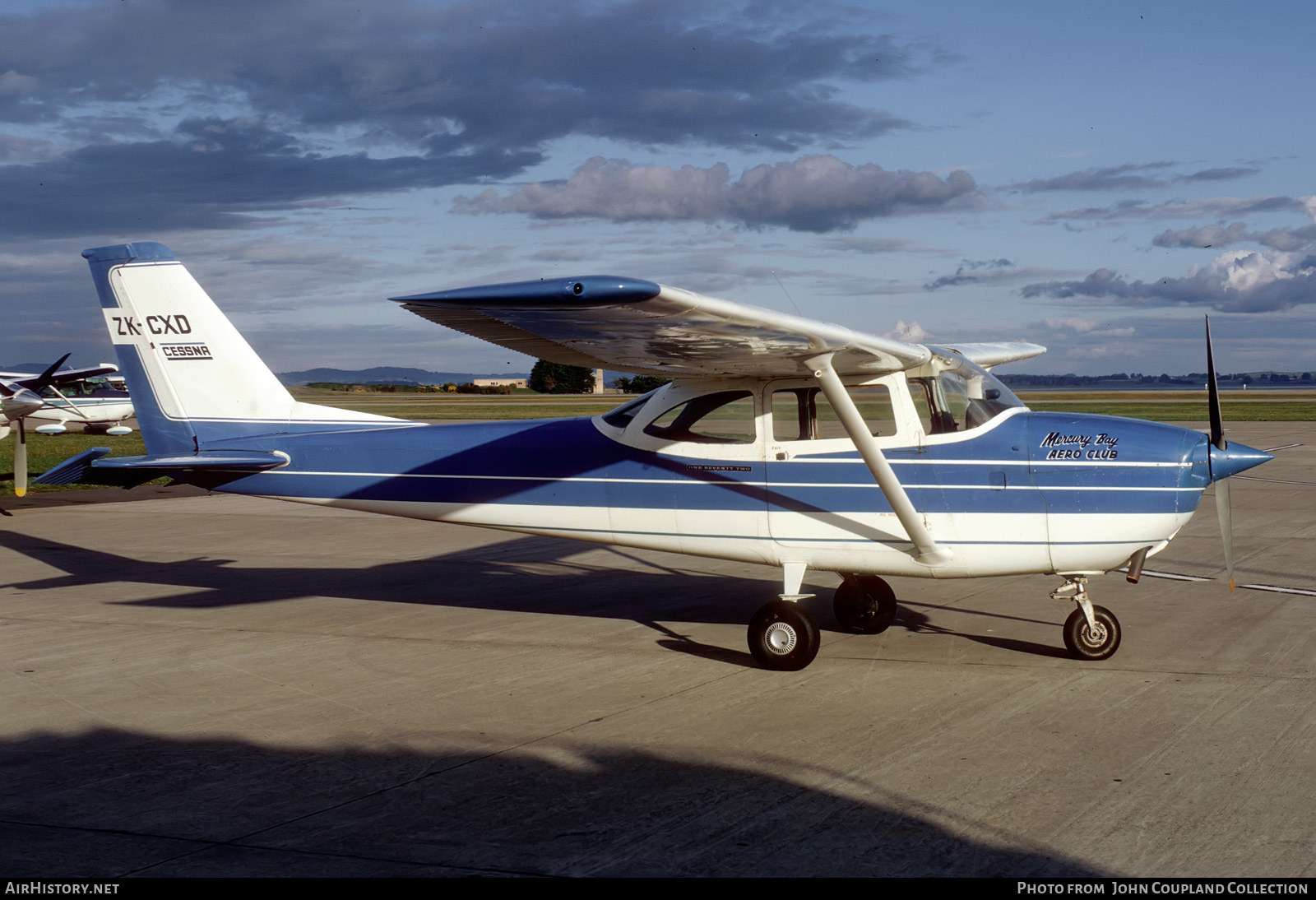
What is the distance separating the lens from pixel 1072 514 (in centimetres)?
708

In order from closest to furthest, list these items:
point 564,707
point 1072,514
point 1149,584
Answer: point 564,707 < point 1072,514 < point 1149,584

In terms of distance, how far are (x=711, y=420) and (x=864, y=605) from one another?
2.01 m

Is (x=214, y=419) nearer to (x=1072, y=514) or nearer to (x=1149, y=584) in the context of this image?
(x=1072, y=514)

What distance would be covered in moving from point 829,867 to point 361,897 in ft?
5.82

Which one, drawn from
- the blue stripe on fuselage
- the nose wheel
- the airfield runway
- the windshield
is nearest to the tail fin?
the blue stripe on fuselage

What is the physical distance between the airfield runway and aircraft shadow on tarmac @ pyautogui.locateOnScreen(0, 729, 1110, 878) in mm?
19

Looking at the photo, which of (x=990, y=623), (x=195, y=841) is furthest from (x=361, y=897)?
(x=990, y=623)

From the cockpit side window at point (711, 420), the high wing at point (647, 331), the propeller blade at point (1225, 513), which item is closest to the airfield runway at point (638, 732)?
the propeller blade at point (1225, 513)

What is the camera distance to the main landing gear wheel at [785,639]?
725 centimetres

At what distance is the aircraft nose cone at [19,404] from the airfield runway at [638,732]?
11.8 metres

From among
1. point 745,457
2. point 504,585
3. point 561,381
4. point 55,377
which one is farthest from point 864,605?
point 561,381

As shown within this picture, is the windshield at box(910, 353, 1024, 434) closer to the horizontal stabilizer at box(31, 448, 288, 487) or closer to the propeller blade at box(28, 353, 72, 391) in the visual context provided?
the horizontal stabilizer at box(31, 448, 288, 487)

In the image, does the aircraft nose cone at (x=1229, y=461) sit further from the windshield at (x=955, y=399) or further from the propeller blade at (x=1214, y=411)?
the windshield at (x=955, y=399)

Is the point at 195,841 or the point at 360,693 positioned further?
the point at 360,693
